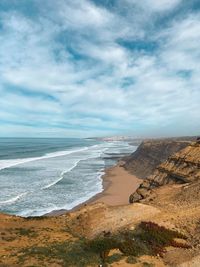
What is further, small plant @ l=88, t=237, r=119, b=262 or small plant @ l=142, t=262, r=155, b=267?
small plant @ l=88, t=237, r=119, b=262

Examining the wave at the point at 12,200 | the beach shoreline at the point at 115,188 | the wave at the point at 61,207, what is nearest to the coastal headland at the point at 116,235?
the wave at the point at 61,207

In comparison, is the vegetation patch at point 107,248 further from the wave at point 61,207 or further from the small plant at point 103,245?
the wave at point 61,207

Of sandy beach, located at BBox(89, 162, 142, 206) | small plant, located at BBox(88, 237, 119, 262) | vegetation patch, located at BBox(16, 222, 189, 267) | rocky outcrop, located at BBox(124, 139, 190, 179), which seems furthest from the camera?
rocky outcrop, located at BBox(124, 139, 190, 179)

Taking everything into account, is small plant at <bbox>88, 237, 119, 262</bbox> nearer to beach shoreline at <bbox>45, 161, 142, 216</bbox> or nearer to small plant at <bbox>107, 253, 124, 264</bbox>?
small plant at <bbox>107, 253, 124, 264</bbox>

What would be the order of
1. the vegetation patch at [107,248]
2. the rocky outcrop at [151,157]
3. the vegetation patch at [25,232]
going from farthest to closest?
the rocky outcrop at [151,157]
the vegetation patch at [25,232]
the vegetation patch at [107,248]

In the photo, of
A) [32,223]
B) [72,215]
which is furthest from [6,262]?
[72,215]

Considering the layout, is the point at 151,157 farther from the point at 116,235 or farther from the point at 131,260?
the point at 131,260

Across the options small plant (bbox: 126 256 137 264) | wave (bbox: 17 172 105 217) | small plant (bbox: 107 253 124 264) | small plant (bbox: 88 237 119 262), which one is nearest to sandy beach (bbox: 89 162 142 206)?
wave (bbox: 17 172 105 217)
